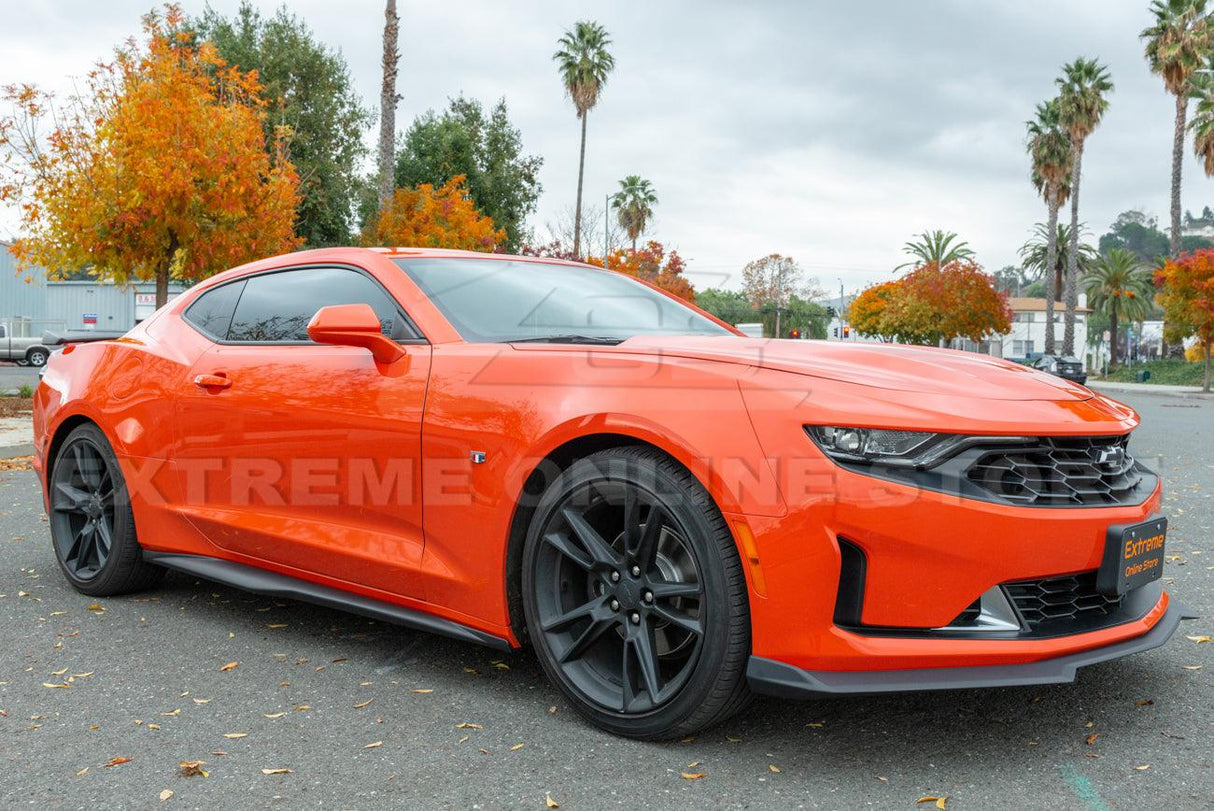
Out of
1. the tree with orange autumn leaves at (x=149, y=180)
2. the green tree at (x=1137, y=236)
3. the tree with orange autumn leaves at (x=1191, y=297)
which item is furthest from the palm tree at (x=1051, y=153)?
the green tree at (x=1137, y=236)

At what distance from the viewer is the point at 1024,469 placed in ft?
8.84

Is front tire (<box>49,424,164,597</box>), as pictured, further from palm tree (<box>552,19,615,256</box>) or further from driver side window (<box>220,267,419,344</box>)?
palm tree (<box>552,19,615,256</box>)

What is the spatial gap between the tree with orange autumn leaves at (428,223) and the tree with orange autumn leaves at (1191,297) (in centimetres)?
2124

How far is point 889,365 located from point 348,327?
5.47 feet

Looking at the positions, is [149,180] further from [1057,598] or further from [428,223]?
[1057,598]

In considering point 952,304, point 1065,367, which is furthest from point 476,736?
point 952,304

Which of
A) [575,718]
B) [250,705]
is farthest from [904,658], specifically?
[250,705]

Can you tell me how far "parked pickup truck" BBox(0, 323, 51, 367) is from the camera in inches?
1423

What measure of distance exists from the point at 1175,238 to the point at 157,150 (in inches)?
1505

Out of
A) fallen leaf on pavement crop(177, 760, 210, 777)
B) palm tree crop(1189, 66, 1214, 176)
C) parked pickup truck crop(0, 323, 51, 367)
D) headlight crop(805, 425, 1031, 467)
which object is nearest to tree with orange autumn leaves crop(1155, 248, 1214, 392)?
palm tree crop(1189, 66, 1214, 176)

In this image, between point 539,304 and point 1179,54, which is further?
point 1179,54

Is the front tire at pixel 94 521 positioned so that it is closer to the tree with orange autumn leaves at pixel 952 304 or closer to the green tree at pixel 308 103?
the green tree at pixel 308 103

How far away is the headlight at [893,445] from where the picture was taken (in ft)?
8.64

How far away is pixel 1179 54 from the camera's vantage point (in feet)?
135
